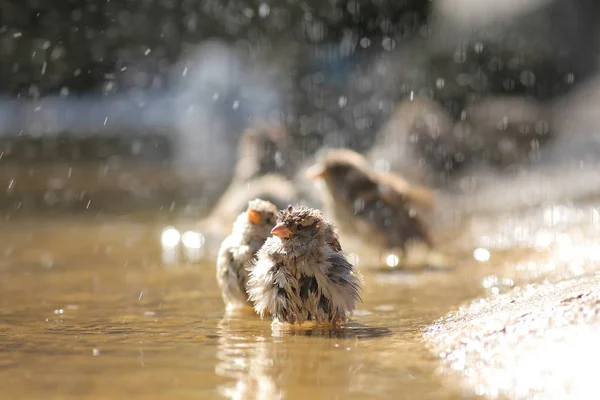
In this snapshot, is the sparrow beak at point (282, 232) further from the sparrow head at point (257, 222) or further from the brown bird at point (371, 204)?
the brown bird at point (371, 204)

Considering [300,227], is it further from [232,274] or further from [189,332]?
[189,332]

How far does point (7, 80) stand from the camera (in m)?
21.4

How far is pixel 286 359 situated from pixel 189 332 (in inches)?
35.1

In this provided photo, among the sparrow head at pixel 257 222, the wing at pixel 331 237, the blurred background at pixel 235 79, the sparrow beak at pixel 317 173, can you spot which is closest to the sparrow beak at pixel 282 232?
the wing at pixel 331 237

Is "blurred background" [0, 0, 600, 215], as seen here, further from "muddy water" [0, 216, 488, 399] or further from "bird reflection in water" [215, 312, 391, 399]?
"bird reflection in water" [215, 312, 391, 399]

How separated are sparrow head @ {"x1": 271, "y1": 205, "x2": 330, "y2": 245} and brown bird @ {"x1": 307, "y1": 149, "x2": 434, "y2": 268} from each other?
2.99m

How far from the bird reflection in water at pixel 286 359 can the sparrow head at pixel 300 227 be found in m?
0.52

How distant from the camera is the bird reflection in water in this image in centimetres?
329

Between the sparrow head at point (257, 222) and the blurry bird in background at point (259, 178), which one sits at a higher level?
the blurry bird in background at point (259, 178)

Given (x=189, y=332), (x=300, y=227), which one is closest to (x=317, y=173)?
(x=300, y=227)

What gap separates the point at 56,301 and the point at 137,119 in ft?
51.1

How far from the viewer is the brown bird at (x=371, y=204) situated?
787 centimetres

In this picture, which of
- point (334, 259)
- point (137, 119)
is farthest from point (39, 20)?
point (334, 259)

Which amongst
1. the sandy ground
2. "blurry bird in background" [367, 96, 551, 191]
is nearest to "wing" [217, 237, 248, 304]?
the sandy ground
